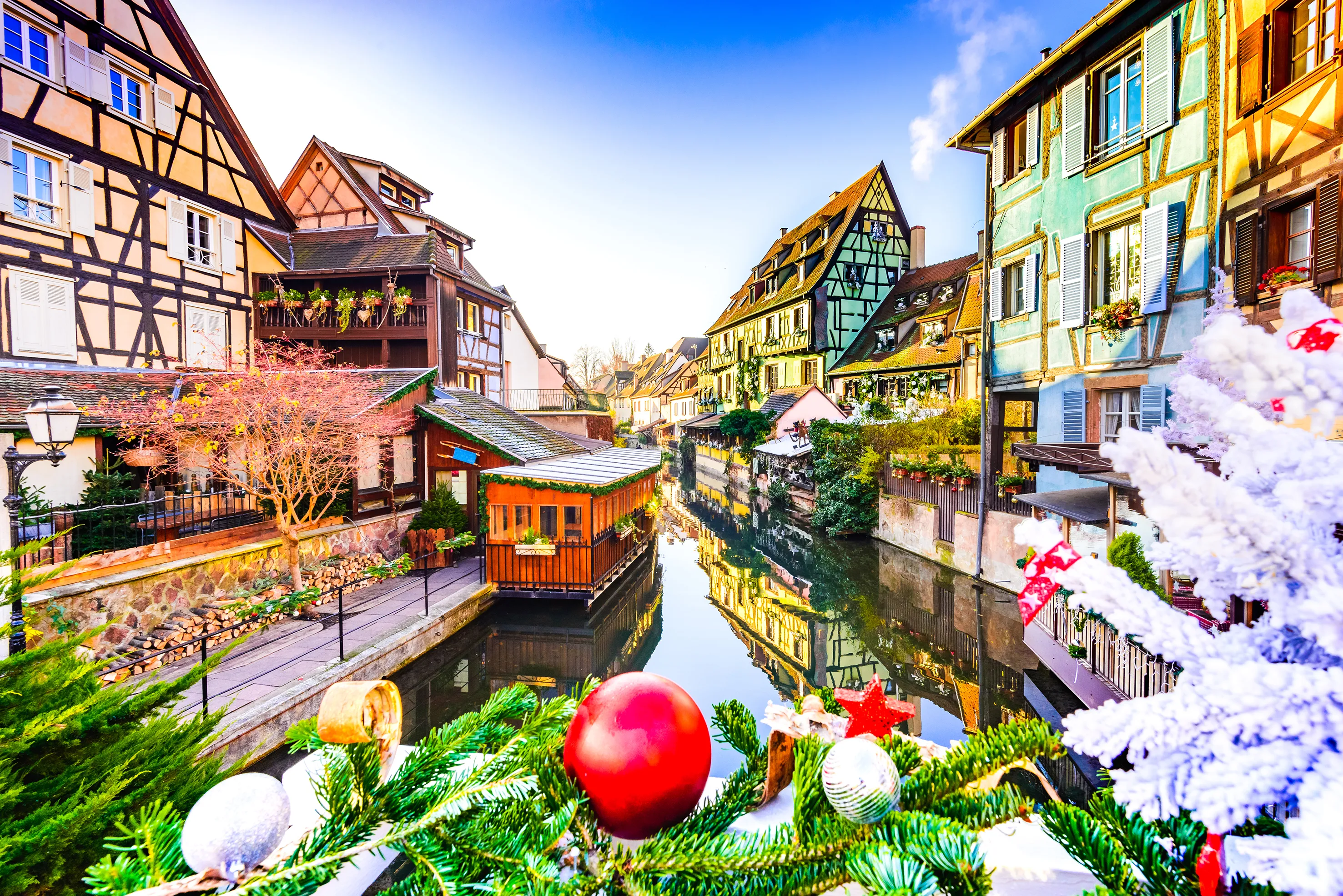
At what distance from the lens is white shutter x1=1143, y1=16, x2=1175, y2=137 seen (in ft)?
31.7

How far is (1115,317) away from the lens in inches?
408

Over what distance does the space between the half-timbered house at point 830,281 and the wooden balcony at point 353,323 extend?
2022 cm

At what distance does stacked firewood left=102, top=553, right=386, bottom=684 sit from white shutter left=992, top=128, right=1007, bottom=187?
1500 cm

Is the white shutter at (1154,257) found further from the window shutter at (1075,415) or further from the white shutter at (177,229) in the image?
the white shutter at (177,229)

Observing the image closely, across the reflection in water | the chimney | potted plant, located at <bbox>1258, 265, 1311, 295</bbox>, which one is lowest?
the reflection in water

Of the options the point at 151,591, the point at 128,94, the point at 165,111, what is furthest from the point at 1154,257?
the point at 128,94

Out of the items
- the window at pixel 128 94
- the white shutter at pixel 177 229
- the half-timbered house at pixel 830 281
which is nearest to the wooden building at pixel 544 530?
the white shutter at pixel 177 229

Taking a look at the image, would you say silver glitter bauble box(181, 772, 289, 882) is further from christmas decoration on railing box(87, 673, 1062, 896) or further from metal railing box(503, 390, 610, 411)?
metal railing box(503, 390, 610, 411)

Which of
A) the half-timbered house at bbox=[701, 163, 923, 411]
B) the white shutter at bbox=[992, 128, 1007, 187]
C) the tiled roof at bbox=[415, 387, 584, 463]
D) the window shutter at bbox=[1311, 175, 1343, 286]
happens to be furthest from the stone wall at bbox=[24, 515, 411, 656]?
the half-timbered house at bbox=[701, 163, 923, 411]

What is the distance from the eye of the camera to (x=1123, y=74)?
10633 mm

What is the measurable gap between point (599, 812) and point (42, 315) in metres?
17.0

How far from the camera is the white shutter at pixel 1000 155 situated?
13.4 m

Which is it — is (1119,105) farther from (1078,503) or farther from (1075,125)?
(1078,503)

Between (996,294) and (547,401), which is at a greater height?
(996,294)
